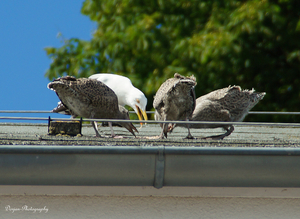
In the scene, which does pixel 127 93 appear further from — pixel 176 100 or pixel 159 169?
pixel 159 169

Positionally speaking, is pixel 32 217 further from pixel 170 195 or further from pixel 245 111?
pixel 245 111

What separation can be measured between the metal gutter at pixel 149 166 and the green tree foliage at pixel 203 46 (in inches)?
235

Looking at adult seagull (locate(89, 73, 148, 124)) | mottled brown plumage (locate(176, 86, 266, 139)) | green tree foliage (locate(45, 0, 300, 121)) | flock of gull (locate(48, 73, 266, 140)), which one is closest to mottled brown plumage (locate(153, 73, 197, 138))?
flock of gull (locate(48, 73, 266, 140))

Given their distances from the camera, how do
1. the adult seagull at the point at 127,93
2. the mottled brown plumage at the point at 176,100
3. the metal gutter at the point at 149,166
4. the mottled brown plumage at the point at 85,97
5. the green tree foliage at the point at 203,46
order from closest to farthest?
the metal gutter at the point at 149,166 → the mottled brown plumage at the point at 85,97 → the mottled brown plumage at the point at 176,100 → the adult seagull at the point at 127,93 → the green tree foliage at the point at 203,46

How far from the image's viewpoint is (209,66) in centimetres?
917

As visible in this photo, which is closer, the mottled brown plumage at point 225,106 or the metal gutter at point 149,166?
the metal gutter at point 149,166

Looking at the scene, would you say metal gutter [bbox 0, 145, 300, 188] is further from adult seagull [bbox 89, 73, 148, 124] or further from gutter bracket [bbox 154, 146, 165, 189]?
adult seagull [bbox 89, 73, 148, 124]

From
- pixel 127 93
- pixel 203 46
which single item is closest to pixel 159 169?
pixel 127 93

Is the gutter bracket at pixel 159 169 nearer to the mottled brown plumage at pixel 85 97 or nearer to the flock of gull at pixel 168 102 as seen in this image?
the flock of gull at pixel 168 102

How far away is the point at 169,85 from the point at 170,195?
1681mm

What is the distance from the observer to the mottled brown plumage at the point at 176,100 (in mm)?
3959

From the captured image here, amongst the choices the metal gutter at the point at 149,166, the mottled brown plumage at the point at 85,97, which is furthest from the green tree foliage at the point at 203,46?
the metal gutter at the point at 149,166

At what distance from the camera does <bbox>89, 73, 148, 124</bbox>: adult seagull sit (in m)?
5.44

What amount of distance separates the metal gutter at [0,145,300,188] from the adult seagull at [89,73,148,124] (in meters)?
2.84
